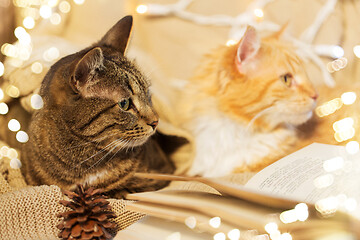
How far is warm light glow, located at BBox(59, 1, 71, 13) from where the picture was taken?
90 cm

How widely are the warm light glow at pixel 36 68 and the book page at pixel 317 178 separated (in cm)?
58

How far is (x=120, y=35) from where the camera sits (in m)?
0.82

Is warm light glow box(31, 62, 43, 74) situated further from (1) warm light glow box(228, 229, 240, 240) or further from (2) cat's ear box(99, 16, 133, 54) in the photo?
(1) warm light glow box(228, 229, 240, 240)

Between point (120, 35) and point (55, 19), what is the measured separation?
21 cm

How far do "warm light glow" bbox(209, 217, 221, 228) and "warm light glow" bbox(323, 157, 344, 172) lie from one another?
30 cm

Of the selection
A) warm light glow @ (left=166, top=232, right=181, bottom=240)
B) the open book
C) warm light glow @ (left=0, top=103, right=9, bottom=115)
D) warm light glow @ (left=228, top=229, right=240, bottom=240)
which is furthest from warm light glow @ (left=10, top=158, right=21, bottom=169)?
warm light glow @ (left=228, top=229, right=240, bottom=240)

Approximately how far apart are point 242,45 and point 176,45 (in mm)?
206

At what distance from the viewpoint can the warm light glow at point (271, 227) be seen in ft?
1.92

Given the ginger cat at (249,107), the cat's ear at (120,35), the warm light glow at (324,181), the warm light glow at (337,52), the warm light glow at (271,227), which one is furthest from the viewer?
the warm light glow at (337,52)

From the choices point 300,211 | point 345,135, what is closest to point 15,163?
point 300,211

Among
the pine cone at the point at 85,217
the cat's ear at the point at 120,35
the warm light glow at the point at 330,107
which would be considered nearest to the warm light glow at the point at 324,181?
the warm light glow at the point at 330,107

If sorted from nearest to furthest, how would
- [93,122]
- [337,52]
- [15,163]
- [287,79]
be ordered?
[93,122]
[15,163]
[287,79]
[337,52]

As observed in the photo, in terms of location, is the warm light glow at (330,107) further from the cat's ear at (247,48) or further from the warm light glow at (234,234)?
the warm light glow at (234,234)

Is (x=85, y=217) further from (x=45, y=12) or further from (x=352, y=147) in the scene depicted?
(x=352, y=147)
